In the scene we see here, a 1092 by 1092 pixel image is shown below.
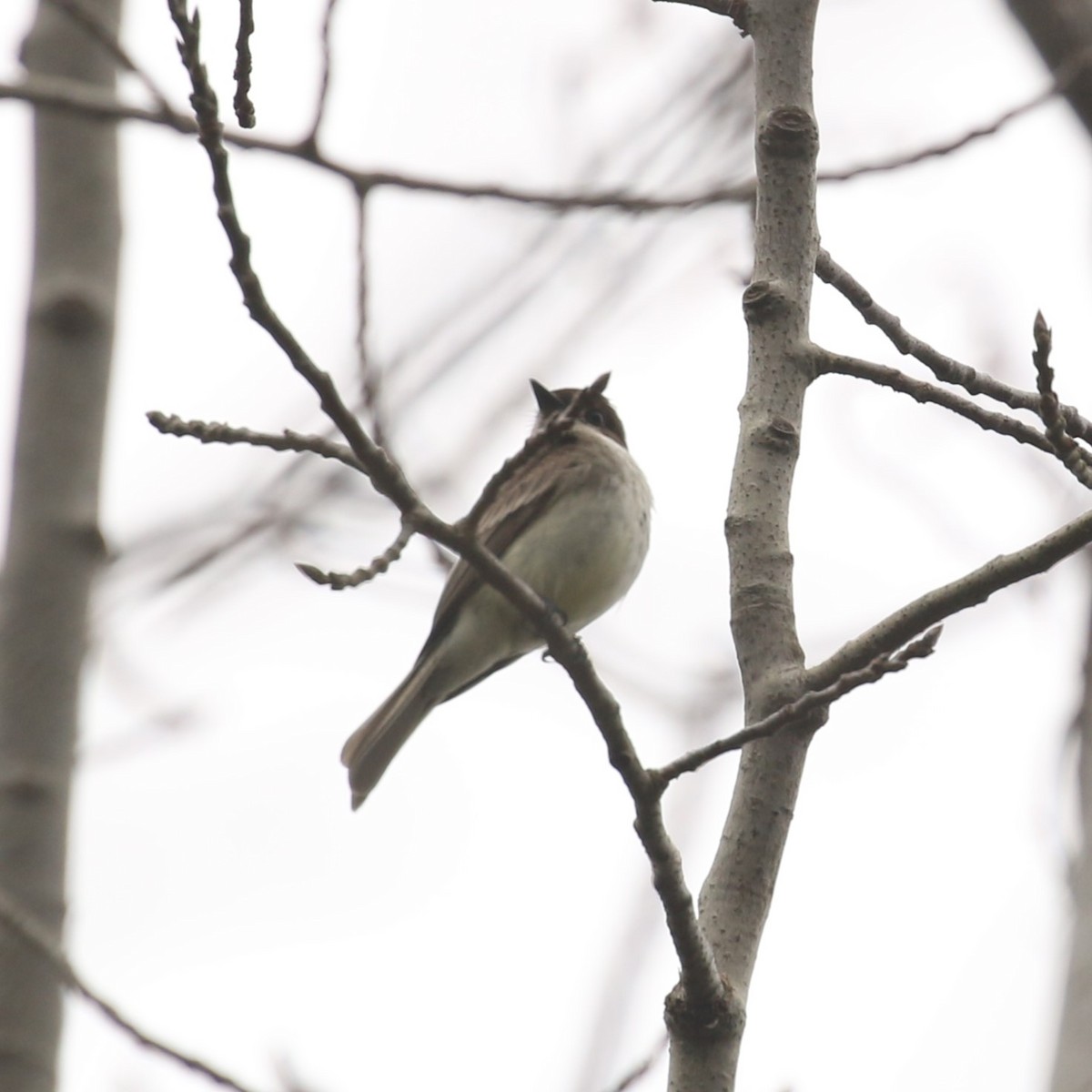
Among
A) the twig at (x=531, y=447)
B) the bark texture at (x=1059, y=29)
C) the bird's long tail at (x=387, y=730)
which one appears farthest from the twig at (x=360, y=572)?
the bark texture at (x=1059, y=29)

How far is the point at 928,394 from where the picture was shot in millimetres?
3297

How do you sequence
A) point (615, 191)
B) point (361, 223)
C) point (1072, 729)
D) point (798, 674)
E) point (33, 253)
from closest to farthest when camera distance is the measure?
point (798, 674) < point (361, 223) < point (33, 253) < point (615, 191) < point (1072, 729)

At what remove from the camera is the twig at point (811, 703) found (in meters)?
2.56

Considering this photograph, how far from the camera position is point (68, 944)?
361 centimetres

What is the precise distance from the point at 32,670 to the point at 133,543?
0.38 metres

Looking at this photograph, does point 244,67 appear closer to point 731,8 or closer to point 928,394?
point 731,8

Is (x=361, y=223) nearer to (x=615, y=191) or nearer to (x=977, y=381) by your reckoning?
(x=615, y=191)

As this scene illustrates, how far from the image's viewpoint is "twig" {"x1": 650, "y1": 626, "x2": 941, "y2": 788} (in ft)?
8.40

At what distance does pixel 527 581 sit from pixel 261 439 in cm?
328

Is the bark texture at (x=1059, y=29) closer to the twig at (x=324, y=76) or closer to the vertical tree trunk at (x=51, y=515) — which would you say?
the twig at (x=324, y=76)

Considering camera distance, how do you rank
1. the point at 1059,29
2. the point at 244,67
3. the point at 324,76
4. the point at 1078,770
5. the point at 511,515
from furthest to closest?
the point at 511,515 < the point at 1059,29 < the point at 1078,770 < the point at 324,76 < the point at 244,67

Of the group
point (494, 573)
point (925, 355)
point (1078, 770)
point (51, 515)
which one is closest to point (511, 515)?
point (1078, 770)

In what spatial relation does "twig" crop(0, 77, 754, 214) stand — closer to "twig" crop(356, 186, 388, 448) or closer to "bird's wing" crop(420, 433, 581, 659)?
"twig" crop(356, 186, 388, 448)

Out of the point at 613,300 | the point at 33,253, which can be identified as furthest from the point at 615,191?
the point at 33,253
